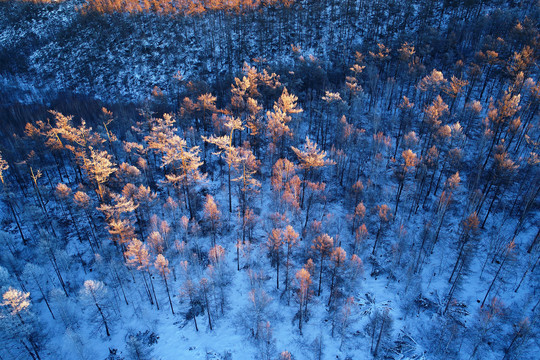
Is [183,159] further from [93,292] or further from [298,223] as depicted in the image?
[298,223]

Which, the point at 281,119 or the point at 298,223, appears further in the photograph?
the point at 281,119

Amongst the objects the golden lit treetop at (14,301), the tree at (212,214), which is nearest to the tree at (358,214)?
the tree at (212,214)

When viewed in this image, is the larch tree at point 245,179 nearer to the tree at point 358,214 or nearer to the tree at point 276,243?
the tree at point 276,243

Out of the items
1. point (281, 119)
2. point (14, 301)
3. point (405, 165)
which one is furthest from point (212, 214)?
point (405, 165)

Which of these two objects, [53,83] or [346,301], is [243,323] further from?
[53,83]

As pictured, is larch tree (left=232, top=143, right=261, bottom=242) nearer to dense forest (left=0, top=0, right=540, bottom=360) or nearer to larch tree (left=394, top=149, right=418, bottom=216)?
dense forest (left=0, top=0, right=540, bottom=360)

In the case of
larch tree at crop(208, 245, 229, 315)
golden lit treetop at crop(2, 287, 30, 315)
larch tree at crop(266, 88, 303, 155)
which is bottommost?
larch tree at crop(208, 245, 229, 315)

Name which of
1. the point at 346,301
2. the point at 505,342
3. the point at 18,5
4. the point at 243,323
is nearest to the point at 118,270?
the point at 243,323

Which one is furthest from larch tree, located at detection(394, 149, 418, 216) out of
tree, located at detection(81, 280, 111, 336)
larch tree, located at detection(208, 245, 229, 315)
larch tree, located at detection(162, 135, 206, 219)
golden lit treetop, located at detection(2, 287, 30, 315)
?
golden lit treetop, located at detection(2, 287, 30, 315)
